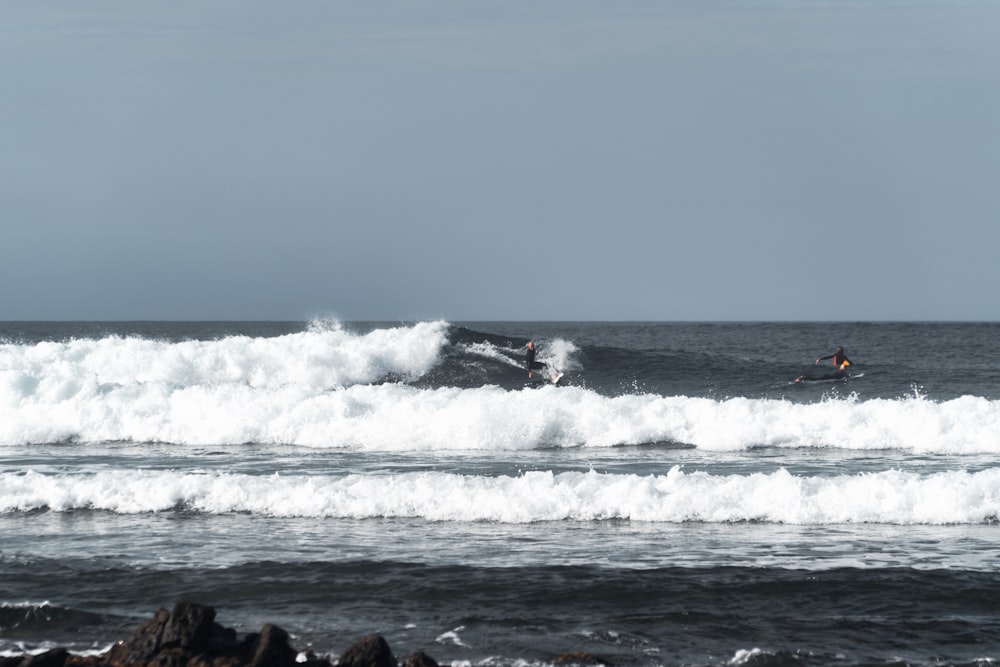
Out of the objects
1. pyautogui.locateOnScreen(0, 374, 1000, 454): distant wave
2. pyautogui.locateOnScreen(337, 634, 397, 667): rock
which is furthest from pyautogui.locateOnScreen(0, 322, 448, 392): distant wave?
pyautogui.locateOnScreen(337, 634, 397, 667): rock

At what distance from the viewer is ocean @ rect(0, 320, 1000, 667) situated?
887 centimetres

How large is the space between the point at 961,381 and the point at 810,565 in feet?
86.3

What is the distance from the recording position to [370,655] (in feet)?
23.1

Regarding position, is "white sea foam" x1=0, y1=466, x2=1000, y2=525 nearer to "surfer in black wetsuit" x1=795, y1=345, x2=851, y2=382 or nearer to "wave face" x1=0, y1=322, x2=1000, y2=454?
"wave face" x1=0, y1=322, x2=1000, y2=454

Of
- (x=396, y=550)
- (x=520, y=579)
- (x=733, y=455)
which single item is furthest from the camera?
(x=733, y=455)

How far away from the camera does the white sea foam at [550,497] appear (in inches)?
525

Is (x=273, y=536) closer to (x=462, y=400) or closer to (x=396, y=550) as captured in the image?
(x=396, y=550)

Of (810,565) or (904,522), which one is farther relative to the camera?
(904,522)

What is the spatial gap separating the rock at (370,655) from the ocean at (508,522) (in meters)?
1.00

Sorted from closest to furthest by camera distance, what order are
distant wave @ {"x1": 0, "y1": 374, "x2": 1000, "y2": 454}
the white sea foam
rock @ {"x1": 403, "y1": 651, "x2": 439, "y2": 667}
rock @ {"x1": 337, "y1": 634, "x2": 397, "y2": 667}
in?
rock @ {"x1": 337, "y1": 634, "x2": 397, "y2": 667}
rock @ {"x1": 403, "y1": 651, "x2": 439, "y2": 667}
the white sea foam
distant wave @ {"x1": 0, "y1": 374, "x2": 1000, "y2": 454}

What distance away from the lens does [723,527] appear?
1294cm

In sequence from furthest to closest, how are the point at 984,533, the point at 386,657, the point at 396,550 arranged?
the point at 984,533 < the point at 396,550 < the point at 386,657

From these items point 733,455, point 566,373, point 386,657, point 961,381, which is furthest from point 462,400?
point 961,381

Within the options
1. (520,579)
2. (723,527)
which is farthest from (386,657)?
(723,527)
